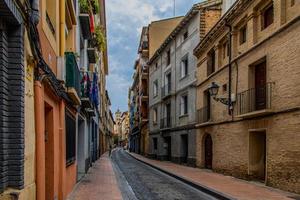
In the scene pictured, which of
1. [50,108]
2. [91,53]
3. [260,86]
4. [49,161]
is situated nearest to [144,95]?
[91,53]

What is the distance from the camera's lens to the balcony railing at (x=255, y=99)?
47.7 feet

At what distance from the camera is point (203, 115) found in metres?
23.6

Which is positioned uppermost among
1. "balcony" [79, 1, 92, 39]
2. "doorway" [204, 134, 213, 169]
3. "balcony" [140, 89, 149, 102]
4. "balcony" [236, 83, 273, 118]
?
"balcony" [79, 1, 92, 39]

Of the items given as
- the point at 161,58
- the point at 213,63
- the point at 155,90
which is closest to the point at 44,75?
the point at 213,63

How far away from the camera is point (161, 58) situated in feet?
123

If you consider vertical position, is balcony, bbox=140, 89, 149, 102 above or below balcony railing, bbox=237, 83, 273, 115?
above

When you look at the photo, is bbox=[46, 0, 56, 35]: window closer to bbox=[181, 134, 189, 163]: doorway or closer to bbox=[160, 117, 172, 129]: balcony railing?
bbox=[181, 134, 189, 163]: doorway

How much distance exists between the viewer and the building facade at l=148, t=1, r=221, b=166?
26.3 m

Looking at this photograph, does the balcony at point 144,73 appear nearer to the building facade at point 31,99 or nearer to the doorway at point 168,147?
the doorway at point 168,147

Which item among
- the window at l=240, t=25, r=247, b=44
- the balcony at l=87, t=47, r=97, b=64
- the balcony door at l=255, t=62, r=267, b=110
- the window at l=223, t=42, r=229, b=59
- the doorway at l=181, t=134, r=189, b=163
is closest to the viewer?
the balcony door at l=255, t=62, r=267, b=110

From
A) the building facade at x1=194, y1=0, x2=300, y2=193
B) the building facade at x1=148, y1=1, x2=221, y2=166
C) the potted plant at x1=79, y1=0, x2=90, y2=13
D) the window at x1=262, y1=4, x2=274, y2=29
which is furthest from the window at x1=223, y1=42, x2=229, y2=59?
the potted plant at x1=79, y1=0, x2=90, y2=13

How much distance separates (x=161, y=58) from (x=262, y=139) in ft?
72.0

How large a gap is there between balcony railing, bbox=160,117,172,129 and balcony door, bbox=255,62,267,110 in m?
17.5

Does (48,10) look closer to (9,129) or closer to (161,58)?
(9,129)
